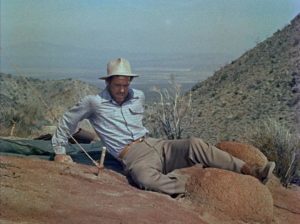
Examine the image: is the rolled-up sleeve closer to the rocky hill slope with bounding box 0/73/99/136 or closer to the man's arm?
the man's arm

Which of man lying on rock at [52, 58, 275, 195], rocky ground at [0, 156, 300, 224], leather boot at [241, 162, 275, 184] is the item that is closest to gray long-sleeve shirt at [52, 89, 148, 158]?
man lying on rock at [52, 58, 275, 195]

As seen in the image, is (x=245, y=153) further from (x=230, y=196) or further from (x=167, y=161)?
(x=230, y=196)

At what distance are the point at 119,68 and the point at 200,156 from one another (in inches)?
58.0

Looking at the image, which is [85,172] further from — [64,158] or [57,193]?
[57,193]

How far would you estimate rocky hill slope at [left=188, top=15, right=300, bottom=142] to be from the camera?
23.5m

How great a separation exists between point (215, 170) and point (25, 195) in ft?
8.81

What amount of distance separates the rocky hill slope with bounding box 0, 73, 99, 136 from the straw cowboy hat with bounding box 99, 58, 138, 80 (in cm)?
938

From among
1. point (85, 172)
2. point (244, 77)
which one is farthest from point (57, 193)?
point (244, 77)

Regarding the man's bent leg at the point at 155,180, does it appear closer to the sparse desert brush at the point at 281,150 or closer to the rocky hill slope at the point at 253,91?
the sparse desert brush at the point at 281,150

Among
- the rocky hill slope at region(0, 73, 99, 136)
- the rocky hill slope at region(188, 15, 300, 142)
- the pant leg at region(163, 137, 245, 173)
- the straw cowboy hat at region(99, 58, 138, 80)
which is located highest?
the straw cowboy hat at region(99, 58, 138, 80)

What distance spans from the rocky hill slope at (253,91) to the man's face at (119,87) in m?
10.8

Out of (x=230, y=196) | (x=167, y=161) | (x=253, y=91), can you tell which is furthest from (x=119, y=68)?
(x=253, y=91)

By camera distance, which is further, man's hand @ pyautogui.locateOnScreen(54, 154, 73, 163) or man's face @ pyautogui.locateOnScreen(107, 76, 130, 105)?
man's face @ pyautogui.locateOnScreen(107, 76, 130, 105)

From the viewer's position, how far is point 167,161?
966 centimetres
